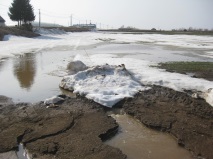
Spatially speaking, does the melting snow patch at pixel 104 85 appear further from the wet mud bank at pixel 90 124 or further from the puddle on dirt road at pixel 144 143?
the puddle on dirt road at pixel 144 143

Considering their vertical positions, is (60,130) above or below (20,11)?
below

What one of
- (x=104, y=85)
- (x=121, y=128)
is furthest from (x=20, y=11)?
(x=121, y=128)

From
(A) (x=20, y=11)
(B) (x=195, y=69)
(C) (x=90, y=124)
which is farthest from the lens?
(A) (x=20, y=11)

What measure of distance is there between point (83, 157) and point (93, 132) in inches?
41.6

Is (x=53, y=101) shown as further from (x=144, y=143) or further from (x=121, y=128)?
(x=144, y=143)

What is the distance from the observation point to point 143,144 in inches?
230

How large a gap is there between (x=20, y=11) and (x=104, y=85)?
142 ft

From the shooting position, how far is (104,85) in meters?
9.50

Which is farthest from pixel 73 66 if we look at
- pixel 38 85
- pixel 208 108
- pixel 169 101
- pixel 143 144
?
pixel 143 144

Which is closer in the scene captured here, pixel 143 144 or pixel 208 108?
pixel 143 144

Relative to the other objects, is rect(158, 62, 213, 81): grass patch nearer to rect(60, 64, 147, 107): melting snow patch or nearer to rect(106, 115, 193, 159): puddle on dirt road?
rect(60, 64, 147, 107): melting snow patch

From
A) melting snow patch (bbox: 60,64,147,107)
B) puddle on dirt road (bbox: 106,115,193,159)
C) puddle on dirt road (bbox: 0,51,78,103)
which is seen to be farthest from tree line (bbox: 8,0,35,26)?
puddle on dirt road (bbox: 106,115,193,159)

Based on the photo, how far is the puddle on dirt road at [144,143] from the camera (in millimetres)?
5422

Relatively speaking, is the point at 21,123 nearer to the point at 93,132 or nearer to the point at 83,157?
the point at 93,132
